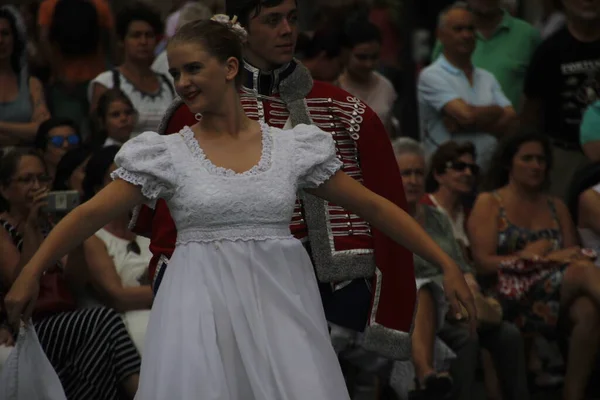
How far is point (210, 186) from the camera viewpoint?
17.7ft

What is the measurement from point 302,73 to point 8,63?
4332mm

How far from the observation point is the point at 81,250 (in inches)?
320

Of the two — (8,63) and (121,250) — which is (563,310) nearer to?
(121,250)

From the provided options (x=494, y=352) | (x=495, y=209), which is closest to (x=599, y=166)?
(x=495, y=209)

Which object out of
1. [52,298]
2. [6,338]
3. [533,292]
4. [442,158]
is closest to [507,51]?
[442,158]

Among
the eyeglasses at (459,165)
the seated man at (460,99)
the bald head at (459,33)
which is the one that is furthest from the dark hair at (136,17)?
the eyeglasses at (459,165)

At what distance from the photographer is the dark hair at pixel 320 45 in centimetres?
1135

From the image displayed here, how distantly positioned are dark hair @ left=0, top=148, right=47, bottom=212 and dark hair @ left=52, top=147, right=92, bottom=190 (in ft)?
1.59

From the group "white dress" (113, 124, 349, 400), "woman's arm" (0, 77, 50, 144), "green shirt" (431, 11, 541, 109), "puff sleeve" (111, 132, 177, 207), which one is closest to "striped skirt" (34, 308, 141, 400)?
"white dress" (113, 124, 349, 400)

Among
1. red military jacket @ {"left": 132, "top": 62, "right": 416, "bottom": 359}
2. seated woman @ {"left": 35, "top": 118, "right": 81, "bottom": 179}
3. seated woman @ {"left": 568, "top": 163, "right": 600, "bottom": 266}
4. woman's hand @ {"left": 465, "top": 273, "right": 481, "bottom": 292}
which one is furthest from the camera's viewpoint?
seated woman @ {"left": 35, "top": 118, "right": 81, "bottom": 179}

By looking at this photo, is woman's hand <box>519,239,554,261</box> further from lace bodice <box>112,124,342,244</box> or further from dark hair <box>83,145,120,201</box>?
lace bodice <box>112,124,342,244</box>

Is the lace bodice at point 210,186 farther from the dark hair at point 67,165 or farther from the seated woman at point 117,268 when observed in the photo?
the dark hair at point 67,165

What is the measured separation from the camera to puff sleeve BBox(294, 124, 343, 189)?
558 centimetres

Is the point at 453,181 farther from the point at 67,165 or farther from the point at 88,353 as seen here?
the point at 88,353
